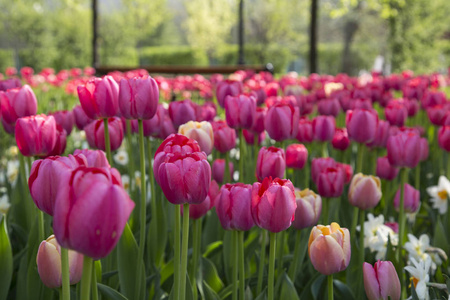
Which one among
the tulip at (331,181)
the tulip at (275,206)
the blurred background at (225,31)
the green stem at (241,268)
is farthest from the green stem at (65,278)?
the blurred background at (225,31)

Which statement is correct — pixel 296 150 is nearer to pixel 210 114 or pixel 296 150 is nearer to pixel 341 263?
pixel 210 114

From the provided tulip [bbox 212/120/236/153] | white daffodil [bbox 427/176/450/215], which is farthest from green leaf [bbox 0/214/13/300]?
white daffodil [bbox 427/176/450/215]

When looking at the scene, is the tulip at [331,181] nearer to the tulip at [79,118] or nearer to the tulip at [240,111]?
the tulip at [240,111]

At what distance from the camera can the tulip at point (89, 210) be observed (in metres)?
0.70

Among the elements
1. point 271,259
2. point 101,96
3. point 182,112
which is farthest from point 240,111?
point 271,259

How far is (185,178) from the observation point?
40.6 inches

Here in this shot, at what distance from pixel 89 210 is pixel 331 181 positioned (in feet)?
4.07

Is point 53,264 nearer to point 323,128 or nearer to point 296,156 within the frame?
point 296,156

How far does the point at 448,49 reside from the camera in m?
25.7

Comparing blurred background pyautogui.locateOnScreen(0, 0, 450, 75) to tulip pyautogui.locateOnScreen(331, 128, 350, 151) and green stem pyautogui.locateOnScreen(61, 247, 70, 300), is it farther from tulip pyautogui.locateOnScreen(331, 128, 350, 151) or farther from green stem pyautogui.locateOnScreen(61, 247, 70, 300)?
green stem pyautogui.locateOnScreen(61, 247, 70, 300)

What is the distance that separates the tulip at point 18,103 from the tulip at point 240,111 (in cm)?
68

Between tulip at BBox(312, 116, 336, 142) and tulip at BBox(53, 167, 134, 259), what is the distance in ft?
5.89

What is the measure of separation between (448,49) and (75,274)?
27534 millimetres

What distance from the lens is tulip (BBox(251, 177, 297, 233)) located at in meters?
1.14
